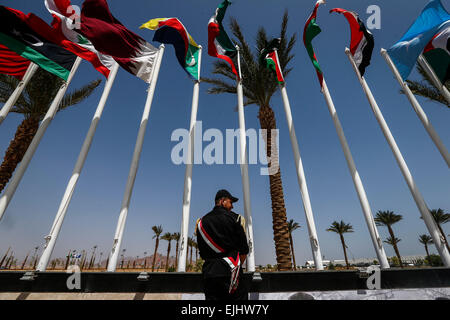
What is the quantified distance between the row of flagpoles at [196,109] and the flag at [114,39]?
33mm

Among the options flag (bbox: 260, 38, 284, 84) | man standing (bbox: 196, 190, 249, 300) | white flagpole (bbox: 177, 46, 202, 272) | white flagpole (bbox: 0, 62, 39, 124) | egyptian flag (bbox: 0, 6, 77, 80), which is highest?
flag (bbox: 260, 38, 284, 84)

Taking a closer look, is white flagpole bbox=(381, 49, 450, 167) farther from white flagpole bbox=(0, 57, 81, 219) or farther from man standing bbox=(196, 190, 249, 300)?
white flagpole bbox=(0, 57, 81, 219)

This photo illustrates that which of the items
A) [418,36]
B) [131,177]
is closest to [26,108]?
[131,177]

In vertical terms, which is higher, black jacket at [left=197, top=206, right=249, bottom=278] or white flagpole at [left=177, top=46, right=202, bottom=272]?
white flagpole at [left=177, top=46, right=202, bottom=272]

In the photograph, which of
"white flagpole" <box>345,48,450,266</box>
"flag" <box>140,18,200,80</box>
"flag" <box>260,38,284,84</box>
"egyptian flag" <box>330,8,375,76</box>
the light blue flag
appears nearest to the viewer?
"white flagpole" <box>345,48,450,266</box>

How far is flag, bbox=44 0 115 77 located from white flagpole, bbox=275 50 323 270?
674cm

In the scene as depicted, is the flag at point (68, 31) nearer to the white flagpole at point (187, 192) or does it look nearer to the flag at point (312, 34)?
the white flagpole at point (187, 192)

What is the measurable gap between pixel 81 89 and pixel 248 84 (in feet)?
37.1

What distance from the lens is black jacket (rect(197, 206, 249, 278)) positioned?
282 cm

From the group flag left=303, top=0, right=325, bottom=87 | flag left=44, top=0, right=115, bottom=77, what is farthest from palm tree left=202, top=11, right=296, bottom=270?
flag left=44, top=0, right=115, bottom=77

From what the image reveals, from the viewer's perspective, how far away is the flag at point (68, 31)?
7.83m

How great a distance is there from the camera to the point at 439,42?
7.36 meters

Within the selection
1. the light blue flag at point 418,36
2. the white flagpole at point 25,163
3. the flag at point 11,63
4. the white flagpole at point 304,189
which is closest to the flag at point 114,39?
the white flagpole at point 25,163
